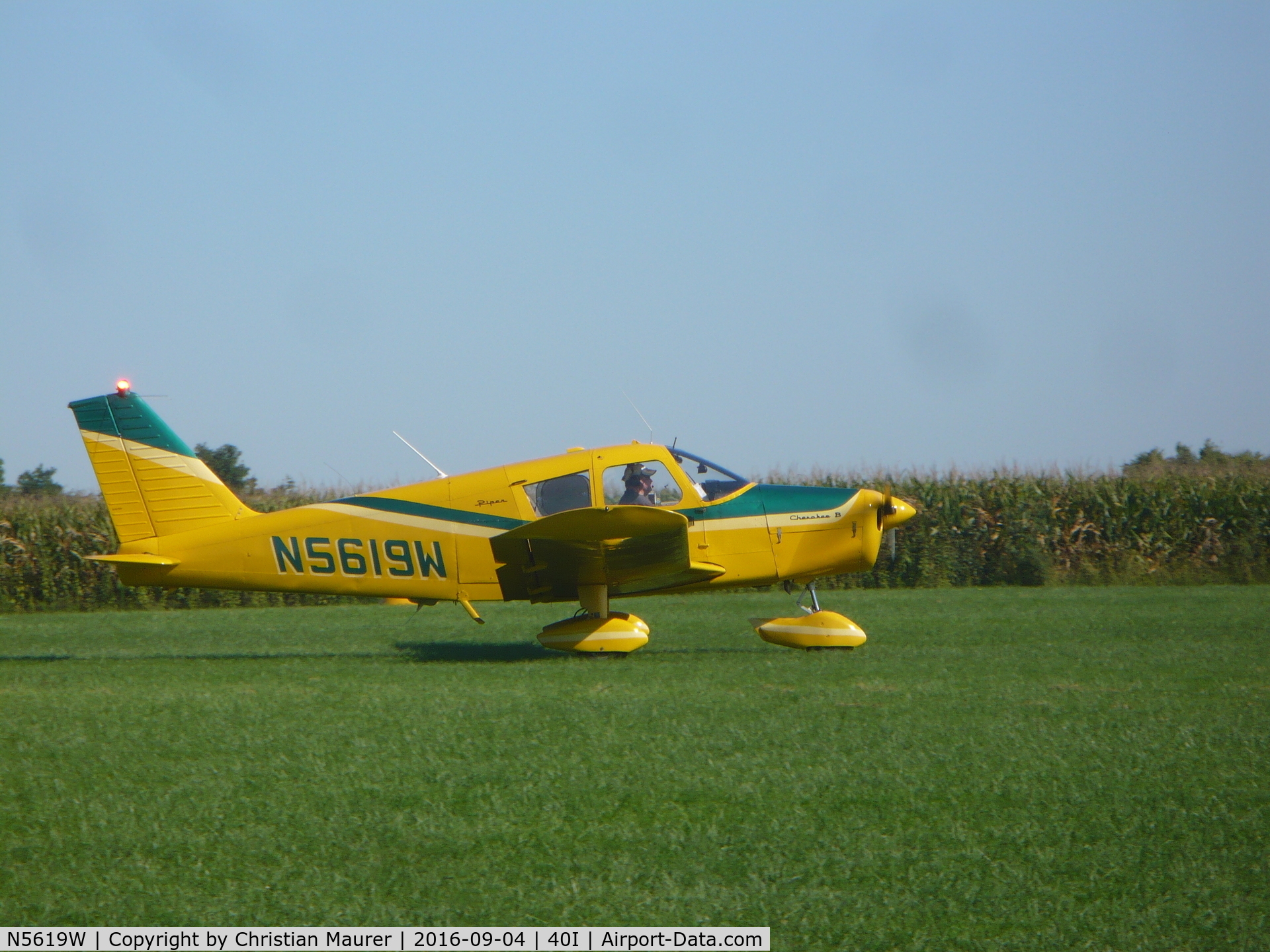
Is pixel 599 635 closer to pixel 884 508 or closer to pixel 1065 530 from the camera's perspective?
pixel 884 508

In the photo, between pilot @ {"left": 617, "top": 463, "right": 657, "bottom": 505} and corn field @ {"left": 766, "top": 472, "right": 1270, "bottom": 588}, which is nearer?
pilot @ {"left": 617, "top": 463, "right": 657, "bottom": 505}

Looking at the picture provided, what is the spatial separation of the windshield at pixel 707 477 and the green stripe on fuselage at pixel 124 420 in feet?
15.3

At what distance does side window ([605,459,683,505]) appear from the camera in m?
9.80

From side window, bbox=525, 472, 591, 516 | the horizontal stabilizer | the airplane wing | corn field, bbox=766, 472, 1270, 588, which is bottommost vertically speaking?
corn field, bbox=766, 472, 1270, 588

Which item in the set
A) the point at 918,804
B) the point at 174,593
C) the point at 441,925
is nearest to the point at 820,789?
the point at 918,804

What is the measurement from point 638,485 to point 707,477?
73 cm

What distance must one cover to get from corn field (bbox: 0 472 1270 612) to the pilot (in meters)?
10.5

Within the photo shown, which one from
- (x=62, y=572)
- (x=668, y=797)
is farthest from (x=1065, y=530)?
(x=62, y=572)

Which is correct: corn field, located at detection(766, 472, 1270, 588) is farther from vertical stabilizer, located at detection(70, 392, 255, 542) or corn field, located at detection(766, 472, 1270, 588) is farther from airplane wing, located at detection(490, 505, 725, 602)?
vertical stabilizer, located at detection(70, 392, 255, 542)

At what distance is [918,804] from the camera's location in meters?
4.83

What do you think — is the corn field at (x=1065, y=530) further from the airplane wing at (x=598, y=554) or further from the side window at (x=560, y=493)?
the side window at (x=560, y=493)

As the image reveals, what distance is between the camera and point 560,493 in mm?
9711
